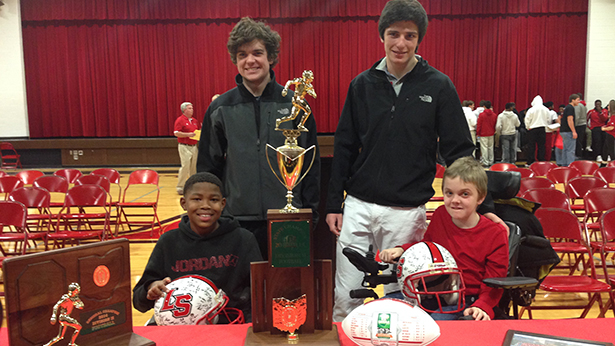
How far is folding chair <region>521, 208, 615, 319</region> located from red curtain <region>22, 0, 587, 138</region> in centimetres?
1036

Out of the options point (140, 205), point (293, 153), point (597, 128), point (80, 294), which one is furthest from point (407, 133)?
point (597, 128)

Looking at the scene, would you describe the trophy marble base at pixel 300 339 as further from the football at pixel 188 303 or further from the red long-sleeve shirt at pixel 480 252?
the red long-sleeve shirt at pixel 480 252

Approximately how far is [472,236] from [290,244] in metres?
0.96

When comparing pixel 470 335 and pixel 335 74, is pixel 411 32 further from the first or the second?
pixel 335 74

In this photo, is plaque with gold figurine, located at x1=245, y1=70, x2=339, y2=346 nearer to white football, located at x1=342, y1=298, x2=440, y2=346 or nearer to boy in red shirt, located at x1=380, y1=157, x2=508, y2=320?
white football, located at x1=342, y1=298, x2=440, y2=346

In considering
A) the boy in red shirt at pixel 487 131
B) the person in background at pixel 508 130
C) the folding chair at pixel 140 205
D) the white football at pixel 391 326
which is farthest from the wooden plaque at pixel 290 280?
the person in background at pixel 508 130

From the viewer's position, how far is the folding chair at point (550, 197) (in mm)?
4004

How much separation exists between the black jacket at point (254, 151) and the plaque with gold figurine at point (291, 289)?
0.79 m

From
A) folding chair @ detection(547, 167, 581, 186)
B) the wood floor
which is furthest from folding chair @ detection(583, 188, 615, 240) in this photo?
folding chair @ detection(547, 167, 581, 186)

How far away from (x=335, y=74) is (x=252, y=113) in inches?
485

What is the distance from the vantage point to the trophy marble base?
1.29m

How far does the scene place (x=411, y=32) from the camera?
6.82ft

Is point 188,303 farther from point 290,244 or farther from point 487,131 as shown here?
point 487,131

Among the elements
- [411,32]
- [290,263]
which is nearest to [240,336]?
[290,263]
